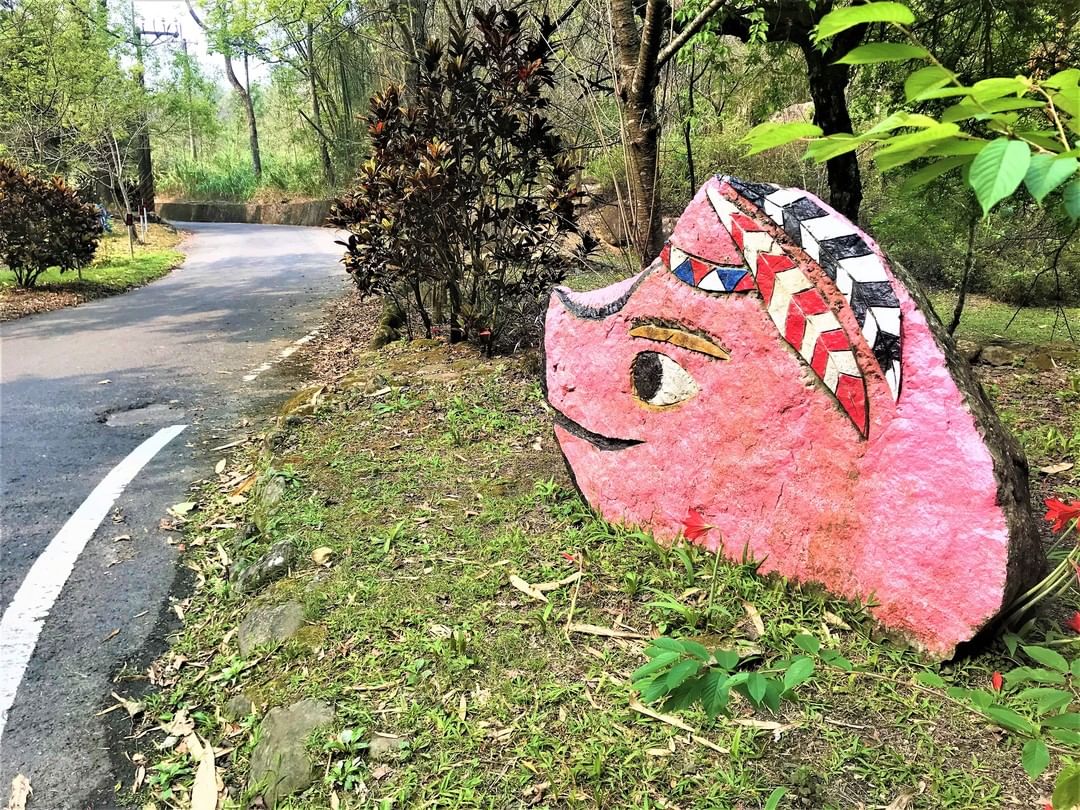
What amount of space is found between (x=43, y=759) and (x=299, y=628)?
3.07 ft

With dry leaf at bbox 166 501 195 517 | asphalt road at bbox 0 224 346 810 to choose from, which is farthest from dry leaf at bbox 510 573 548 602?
dry leaf at bbox 166 501 195 517

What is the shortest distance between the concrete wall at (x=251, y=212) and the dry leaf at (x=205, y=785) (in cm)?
2610

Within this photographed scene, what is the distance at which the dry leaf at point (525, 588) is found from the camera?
2858 mm

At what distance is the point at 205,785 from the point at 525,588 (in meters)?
1.29

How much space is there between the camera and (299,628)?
291 centimetres

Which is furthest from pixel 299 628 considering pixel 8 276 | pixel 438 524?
pixel 8 276

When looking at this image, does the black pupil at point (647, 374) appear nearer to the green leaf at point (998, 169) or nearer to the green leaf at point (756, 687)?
the green leaf at point (756, 687)

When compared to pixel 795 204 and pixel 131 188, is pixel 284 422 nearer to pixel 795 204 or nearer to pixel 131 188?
pixel 795 204

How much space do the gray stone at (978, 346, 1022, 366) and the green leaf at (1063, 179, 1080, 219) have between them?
5088 mm

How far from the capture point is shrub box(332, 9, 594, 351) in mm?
5523

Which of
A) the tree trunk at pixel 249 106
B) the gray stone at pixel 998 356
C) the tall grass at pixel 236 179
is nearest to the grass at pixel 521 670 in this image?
the gray stone at pixel 998 356

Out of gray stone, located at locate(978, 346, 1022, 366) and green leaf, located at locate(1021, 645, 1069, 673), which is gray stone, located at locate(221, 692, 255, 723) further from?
gray stone, located at locate(978, 346, 1022, 366)

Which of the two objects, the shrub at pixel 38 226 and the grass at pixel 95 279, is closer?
the grass at pixel 95 279

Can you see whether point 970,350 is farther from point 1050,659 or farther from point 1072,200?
point 1072,200
